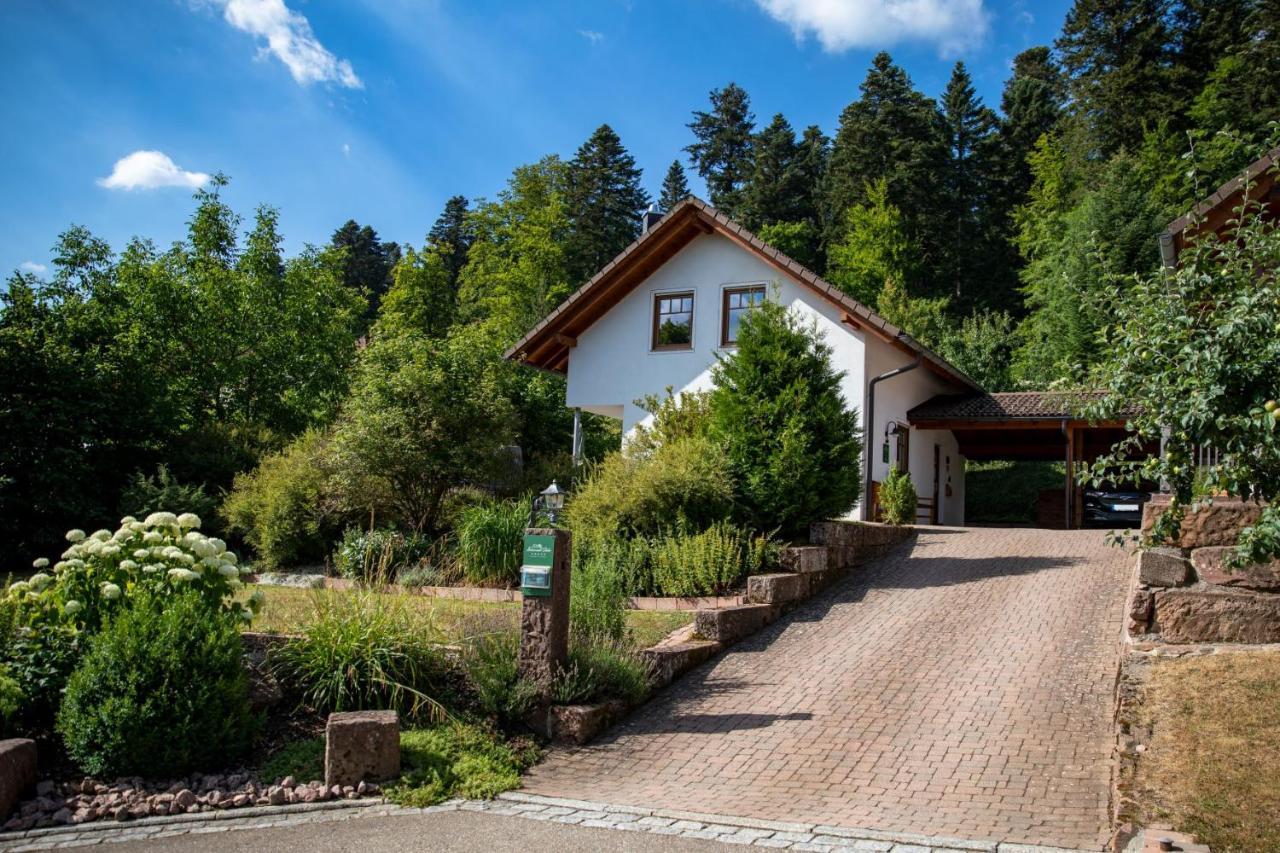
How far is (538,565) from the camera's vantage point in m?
7.48

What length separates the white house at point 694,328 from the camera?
1847 centimetres

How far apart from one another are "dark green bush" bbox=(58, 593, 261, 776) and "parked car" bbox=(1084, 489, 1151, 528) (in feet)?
66.0

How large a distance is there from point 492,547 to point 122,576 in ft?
19.0

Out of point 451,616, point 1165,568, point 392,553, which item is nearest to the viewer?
point 1165,568

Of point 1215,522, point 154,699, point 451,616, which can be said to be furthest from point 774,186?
point 154,699

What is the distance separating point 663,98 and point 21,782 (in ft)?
33.7

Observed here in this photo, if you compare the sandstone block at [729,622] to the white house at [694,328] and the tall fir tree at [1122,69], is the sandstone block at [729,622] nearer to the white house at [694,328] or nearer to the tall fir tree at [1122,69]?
the white house at [694,328]

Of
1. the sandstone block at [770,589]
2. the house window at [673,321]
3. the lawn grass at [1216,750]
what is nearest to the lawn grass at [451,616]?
the sandstone block at [770,589]

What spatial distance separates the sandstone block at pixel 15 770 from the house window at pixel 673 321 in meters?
15.4

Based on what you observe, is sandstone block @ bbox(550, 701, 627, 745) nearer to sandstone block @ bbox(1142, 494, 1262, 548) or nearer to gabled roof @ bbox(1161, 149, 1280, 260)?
sandstone block @ bbox(1142, 494, 1262, 548)

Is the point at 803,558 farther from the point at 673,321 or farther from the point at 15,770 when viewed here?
the point at 673,321

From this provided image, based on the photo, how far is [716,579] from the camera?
1090 cm

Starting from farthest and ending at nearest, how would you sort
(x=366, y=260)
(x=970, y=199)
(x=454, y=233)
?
(x=366, y=260) < (x=454, y=233) < (x=970, y=199)

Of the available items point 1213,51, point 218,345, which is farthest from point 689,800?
point 1213,51
